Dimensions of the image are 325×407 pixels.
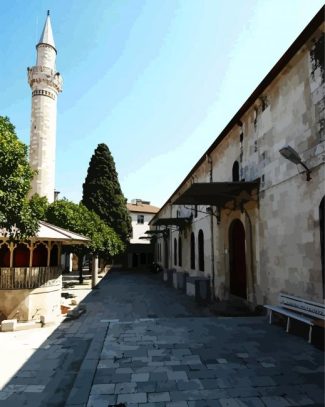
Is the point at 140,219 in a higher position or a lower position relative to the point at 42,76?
lower

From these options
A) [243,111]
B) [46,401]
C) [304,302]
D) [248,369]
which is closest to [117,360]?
[46,401]

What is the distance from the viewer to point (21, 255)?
11641 mm

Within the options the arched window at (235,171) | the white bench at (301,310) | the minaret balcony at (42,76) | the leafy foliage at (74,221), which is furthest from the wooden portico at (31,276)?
the minaret balcony at (42,76)

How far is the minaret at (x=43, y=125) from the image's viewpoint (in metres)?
28.1

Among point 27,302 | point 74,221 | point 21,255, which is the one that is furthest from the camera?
point 74,221

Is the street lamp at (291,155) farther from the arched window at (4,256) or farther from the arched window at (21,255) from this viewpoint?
the arched window at (4,256)

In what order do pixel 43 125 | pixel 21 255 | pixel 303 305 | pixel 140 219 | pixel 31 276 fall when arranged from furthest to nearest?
pixel 140 219 → pixel 43 125 → pixel 21 255 → pixel 31 276 → pixel 303 305

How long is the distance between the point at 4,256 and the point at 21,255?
581 mm

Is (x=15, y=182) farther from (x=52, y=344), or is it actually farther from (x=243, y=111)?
(x=243, y=111)

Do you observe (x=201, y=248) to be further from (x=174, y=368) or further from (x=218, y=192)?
(x=174, y=368)

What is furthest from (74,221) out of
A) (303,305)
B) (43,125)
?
(43,125)

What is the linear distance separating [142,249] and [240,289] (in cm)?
3118

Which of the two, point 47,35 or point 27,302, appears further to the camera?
point 47,35

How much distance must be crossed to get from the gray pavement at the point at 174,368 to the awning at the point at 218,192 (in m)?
4.11
